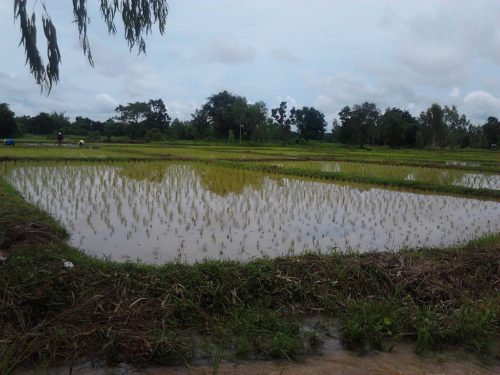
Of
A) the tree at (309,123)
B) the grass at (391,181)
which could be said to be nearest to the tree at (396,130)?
the tree at (309,123)

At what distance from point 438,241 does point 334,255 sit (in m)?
2.69

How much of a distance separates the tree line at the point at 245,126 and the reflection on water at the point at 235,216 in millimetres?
35263

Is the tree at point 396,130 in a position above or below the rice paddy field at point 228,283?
above

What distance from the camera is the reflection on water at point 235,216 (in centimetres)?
577

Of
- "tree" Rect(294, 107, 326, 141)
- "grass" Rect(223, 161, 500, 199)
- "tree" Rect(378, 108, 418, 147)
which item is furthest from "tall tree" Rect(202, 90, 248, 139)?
"grass" Rect(223, 161, 500, 199)

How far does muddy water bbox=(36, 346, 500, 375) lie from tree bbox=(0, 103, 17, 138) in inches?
1614

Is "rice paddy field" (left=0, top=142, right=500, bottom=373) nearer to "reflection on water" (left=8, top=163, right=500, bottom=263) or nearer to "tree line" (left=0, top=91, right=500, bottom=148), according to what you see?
"reflection on water" (left=8, top=163, right=500, bottom=263)

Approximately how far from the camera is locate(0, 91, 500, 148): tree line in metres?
48.7

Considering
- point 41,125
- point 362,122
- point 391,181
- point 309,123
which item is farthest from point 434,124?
point 41,125

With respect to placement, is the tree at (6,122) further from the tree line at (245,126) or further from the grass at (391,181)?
the grass at (391,181)

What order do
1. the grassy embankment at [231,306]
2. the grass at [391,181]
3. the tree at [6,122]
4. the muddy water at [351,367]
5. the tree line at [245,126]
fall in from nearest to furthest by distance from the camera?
the muddy water at [351,367] < the grassy embankment at [231,306] < the grass at [391,181] < the tree at [6,122] < the tree line at [245,126]

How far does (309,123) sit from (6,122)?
3922 cm

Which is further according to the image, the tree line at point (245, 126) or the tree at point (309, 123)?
the tree at point (309, 123)

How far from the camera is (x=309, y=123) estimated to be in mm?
60969
